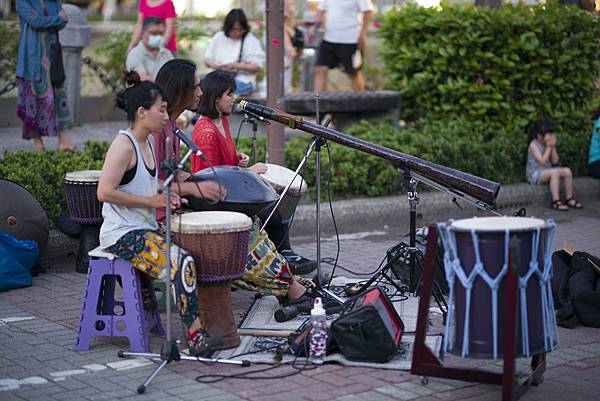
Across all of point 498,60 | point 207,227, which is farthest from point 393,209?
point 207,227

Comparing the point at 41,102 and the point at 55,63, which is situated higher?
the point at 55,63

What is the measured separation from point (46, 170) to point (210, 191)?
2849mm

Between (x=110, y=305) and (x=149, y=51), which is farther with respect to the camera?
(x=149, y=51)

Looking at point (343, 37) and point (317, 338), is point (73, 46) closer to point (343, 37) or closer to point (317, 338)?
point (343, 37)

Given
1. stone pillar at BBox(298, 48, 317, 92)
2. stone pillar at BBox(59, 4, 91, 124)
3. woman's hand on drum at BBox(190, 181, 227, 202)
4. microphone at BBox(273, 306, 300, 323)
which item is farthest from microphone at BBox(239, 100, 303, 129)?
stone pillar at BBox(298, 48, 317, 92)

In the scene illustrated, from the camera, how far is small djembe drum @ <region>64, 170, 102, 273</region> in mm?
7473

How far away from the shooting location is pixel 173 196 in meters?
5.79

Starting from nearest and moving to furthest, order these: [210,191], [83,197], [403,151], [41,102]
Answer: [210,191], [83,197], [41,102], [403,151]

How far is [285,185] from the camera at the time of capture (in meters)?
7.13

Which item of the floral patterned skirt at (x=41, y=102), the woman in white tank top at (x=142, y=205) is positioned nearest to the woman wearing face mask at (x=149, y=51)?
the floral patterned skirt at (x=41, y=102)

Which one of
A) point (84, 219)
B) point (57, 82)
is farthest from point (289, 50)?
point (84, 219)

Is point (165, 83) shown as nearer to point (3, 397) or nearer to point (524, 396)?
point (3, 397)

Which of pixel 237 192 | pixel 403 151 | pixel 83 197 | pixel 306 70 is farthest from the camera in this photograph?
pixel 306 70

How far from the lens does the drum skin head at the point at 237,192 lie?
6309 mm
